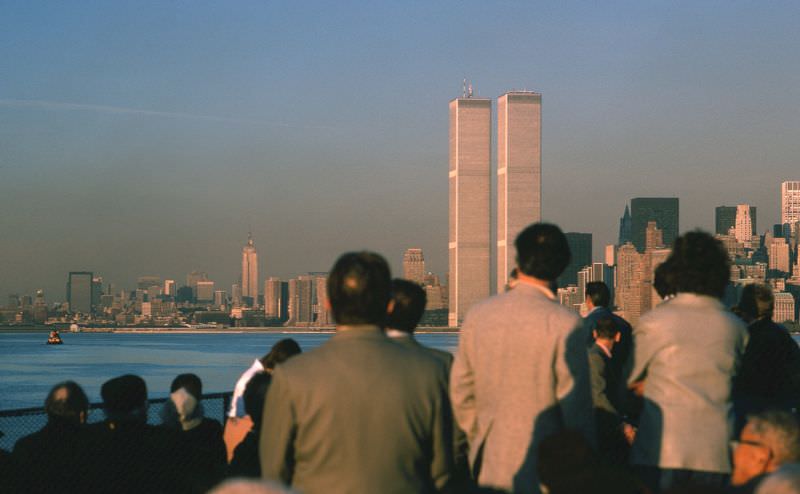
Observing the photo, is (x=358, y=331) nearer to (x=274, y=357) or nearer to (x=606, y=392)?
(x=274, y=357)

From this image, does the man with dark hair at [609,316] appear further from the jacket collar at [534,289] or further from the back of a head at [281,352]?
the jacket collar at [534,289]

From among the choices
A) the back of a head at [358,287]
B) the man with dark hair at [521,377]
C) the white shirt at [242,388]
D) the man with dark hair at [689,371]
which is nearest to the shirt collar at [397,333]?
the man with dark hair at [521,377]

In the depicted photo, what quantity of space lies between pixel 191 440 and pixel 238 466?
43cm

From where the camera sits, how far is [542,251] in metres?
4.42

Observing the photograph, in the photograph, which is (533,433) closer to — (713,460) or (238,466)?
(713,460)

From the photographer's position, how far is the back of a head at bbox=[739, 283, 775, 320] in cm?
Result: 639

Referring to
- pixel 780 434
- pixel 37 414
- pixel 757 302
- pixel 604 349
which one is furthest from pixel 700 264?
pixel 37 414

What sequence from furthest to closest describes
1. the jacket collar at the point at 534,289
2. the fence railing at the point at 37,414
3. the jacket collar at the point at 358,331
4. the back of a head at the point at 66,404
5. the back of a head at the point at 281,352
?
the fence railing at the point at 37,414, the back of a head at the point at 281,352, the back of a head at the point at 66,404, the jacket collar at the point at 534,289, the jacket collar at the point at 358,331

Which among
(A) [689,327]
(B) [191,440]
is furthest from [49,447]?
(A) [689,327]

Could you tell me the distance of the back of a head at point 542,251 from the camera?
4.41 meters

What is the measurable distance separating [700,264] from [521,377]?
895mm

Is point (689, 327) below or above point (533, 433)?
above

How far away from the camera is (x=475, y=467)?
440 cm

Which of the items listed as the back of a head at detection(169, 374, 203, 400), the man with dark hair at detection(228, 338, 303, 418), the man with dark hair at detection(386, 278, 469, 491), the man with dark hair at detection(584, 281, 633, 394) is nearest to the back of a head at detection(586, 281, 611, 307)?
the man with dark hair at detection(584, 281, 633, 394)
